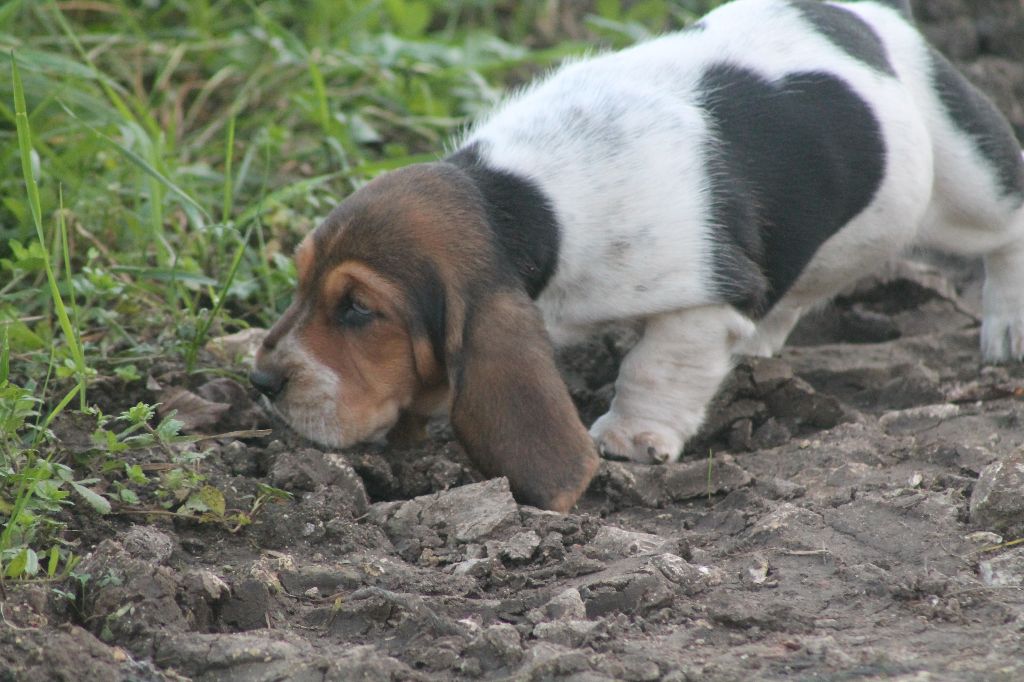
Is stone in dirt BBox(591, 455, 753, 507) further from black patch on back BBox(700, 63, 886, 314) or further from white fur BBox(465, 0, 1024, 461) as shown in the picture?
black patch on back BBox(700, 63, 886, 314)

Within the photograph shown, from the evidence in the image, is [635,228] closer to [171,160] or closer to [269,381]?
[269,381]

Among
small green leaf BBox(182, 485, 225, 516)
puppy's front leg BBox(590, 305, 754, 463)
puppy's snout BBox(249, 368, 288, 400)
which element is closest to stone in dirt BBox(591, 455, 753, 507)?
puppy's front leg BBox(590, 305, 754, 463)

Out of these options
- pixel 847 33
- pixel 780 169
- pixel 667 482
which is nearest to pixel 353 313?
pixel 667 482

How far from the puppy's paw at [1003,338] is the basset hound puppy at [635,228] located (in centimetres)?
1

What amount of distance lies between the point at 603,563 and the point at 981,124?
289 centimetres

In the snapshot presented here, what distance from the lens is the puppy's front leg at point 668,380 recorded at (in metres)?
4.91

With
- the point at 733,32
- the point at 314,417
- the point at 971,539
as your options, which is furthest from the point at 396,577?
the point at 733,32

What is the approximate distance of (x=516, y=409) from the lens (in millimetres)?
4340

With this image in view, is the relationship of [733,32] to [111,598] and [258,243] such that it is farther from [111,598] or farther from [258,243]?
[111,598]

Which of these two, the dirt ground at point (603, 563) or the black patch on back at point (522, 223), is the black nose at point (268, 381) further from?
the black patch on back at point (522, 223)

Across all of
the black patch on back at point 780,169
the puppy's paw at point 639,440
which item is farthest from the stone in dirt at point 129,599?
the black patch on back at point 780,169

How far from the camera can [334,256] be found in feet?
15.0

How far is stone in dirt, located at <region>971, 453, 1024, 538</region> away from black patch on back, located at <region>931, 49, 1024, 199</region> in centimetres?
204

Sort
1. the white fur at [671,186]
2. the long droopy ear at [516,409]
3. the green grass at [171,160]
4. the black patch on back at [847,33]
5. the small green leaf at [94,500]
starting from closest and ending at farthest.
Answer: the small green leaf at [94,500]
the green grass at [171,160]
the long droopy ear at [516,409]
the white fur at [671,186]
the black patch on back at [847,33]
